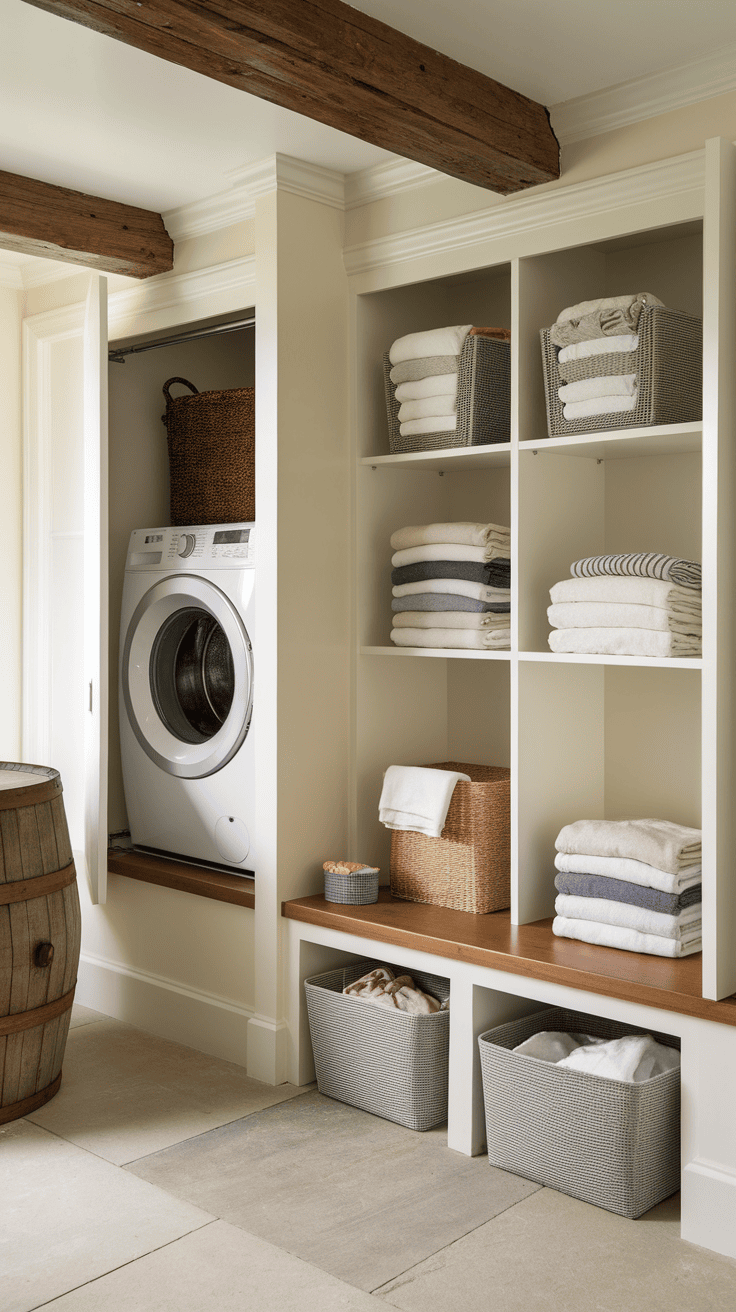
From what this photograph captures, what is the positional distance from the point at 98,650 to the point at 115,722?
410 mm

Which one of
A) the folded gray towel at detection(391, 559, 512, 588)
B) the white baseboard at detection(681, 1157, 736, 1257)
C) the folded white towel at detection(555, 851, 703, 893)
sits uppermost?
the folded gray towel at detection(391, 559, 512, 588)

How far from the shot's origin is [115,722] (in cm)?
345

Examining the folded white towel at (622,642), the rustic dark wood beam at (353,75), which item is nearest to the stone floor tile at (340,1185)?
the folded white towel at (622,642)

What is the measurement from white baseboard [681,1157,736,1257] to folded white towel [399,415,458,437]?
1.70 meters

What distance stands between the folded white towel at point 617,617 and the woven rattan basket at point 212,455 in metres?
1.00

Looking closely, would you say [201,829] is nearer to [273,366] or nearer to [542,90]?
[273,366]

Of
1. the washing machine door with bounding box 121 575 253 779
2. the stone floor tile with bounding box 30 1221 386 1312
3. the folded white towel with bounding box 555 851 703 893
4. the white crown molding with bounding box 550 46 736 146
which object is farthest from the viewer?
the washing machine door with bounding box 121 575 253 779

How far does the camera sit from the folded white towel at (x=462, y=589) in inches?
108

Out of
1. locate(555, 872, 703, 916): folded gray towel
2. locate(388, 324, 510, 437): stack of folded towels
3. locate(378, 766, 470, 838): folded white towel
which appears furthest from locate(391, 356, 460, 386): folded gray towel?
locate(555, 872, 703, 916): folded gray towel

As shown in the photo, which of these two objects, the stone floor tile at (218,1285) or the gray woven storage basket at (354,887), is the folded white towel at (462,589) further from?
the stone floor tile at (218,1285)

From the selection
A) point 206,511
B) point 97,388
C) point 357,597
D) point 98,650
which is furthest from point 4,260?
point 357,597

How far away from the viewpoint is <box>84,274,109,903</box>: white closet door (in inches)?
121

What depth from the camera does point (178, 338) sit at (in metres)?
3.25

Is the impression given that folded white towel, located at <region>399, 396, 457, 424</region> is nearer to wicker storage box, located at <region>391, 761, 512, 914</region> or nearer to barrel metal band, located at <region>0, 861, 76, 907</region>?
wicker storage box, located at <region>391, 761, 512, 914</region>
